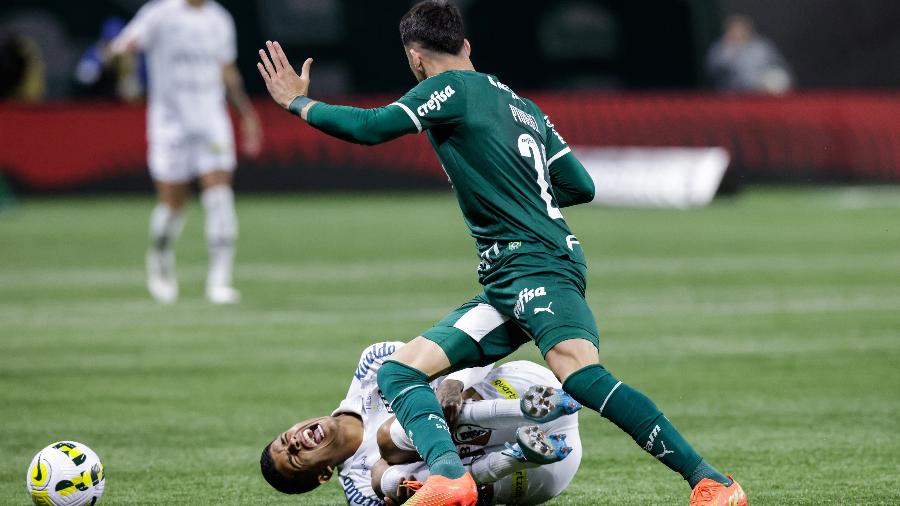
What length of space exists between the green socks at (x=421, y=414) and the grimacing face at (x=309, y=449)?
491 mm

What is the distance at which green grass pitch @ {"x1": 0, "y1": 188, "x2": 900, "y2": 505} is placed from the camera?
6691 millimetres

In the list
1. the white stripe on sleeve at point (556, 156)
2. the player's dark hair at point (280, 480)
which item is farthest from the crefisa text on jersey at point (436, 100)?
the player's dark hair at point (280, 480)

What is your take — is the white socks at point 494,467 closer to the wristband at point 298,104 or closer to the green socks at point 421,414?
the green socks at point 421,414

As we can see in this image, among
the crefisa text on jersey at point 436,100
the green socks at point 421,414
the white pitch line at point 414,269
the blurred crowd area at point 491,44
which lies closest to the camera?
the green socks at point 421,414

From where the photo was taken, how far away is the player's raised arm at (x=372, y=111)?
5469mm

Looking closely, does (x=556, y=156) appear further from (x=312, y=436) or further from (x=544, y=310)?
(x=312, y=436)

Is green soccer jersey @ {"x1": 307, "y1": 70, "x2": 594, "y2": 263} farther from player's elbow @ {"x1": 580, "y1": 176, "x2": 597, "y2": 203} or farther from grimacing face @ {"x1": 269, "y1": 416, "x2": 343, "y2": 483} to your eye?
grimacing face @ {"x1": 269, "y1": 416, "x2": 343, "y2": 483}

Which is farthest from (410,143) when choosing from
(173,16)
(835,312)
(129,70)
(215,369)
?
(215,369)

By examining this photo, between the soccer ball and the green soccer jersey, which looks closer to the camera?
the green soccer jersey

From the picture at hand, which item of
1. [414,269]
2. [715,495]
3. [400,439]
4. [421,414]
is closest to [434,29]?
[421,414]

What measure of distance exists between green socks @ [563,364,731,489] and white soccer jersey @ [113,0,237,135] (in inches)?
319

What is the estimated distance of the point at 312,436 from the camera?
6039 mm

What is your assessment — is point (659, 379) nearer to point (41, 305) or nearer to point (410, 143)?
point (41, 305)

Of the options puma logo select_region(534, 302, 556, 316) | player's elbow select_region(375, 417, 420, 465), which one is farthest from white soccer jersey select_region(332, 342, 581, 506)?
puma logo select_region(534, 302, 556, 316)
